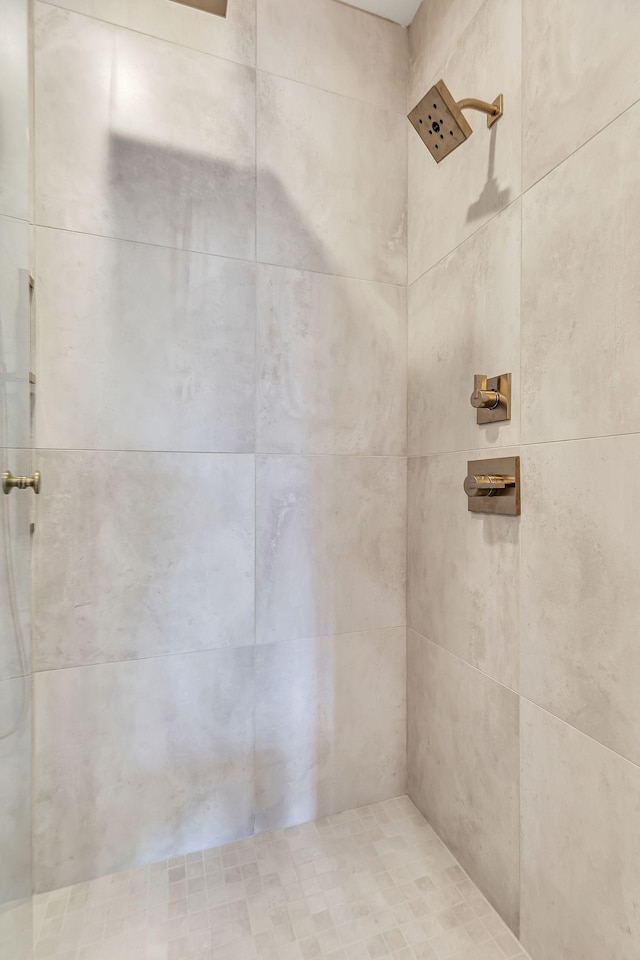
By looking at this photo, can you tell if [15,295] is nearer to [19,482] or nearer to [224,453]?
[19,482]

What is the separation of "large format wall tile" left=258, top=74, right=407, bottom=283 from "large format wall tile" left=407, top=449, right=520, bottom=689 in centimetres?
61

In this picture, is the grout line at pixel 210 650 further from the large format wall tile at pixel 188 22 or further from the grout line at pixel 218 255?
the large format wall tile at pixel 188 22

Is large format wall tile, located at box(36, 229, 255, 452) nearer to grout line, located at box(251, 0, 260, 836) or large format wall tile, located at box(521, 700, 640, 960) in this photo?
grout line, located at box(251, 0, 260, 836)

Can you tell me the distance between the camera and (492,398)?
0.94 m

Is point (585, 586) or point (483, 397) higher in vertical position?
point (483, 397)

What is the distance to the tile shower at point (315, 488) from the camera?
2.57 ft

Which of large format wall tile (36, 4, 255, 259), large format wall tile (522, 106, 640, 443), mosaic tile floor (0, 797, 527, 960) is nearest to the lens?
large format wall tile (522, 106, 640, 443)

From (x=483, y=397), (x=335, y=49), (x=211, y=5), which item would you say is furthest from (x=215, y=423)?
(x=335, y=49)

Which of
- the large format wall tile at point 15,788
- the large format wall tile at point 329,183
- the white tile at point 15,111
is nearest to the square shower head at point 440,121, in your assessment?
the large format wall tile at point 329,183

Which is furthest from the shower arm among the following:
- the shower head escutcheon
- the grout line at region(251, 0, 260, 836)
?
the grout line at region(251, 0, 260, 836)

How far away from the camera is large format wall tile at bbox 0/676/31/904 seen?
78cm

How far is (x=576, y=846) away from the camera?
78 centimetres

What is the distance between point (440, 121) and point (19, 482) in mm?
1093

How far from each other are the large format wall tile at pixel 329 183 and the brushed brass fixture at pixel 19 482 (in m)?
0.76
